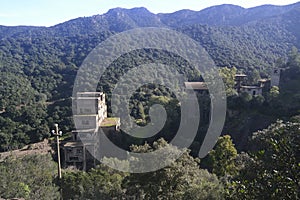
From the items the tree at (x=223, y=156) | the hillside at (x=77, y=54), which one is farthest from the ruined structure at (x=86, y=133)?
the tree at (x=223, y=156)

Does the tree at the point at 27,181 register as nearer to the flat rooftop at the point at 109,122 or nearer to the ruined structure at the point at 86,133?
the ruined structure at the point at 86,133

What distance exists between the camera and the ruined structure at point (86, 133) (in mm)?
14383

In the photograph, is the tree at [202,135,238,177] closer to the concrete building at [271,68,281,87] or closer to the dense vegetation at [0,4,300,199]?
the dense vegetation at [0,4,300,199]

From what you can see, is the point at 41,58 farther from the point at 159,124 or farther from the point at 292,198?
the point at 292,198

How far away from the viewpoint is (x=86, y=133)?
48.6ft

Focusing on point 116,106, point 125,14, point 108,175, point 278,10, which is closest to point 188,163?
point 108,175

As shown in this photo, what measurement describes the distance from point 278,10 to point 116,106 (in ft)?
140

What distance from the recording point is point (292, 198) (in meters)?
2.41

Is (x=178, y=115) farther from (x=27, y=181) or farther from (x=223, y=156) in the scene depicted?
(x=27, y=181)

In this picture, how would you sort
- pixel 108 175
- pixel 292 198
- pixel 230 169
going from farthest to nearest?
pixel 230 169 < pixel 108 175 < pixel 292 198

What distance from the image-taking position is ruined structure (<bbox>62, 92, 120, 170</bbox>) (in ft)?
47.2

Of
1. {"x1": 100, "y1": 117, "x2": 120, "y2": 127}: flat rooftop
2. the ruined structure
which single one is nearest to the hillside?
{"x1": 100, "y1": 117, "x2": 120, "y2": 127}: flat rooftop

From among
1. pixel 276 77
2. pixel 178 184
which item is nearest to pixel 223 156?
pixel 178 184

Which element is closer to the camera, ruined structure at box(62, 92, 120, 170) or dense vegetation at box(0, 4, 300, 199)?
dense vegetation at box(0, 4, 300, 199)
